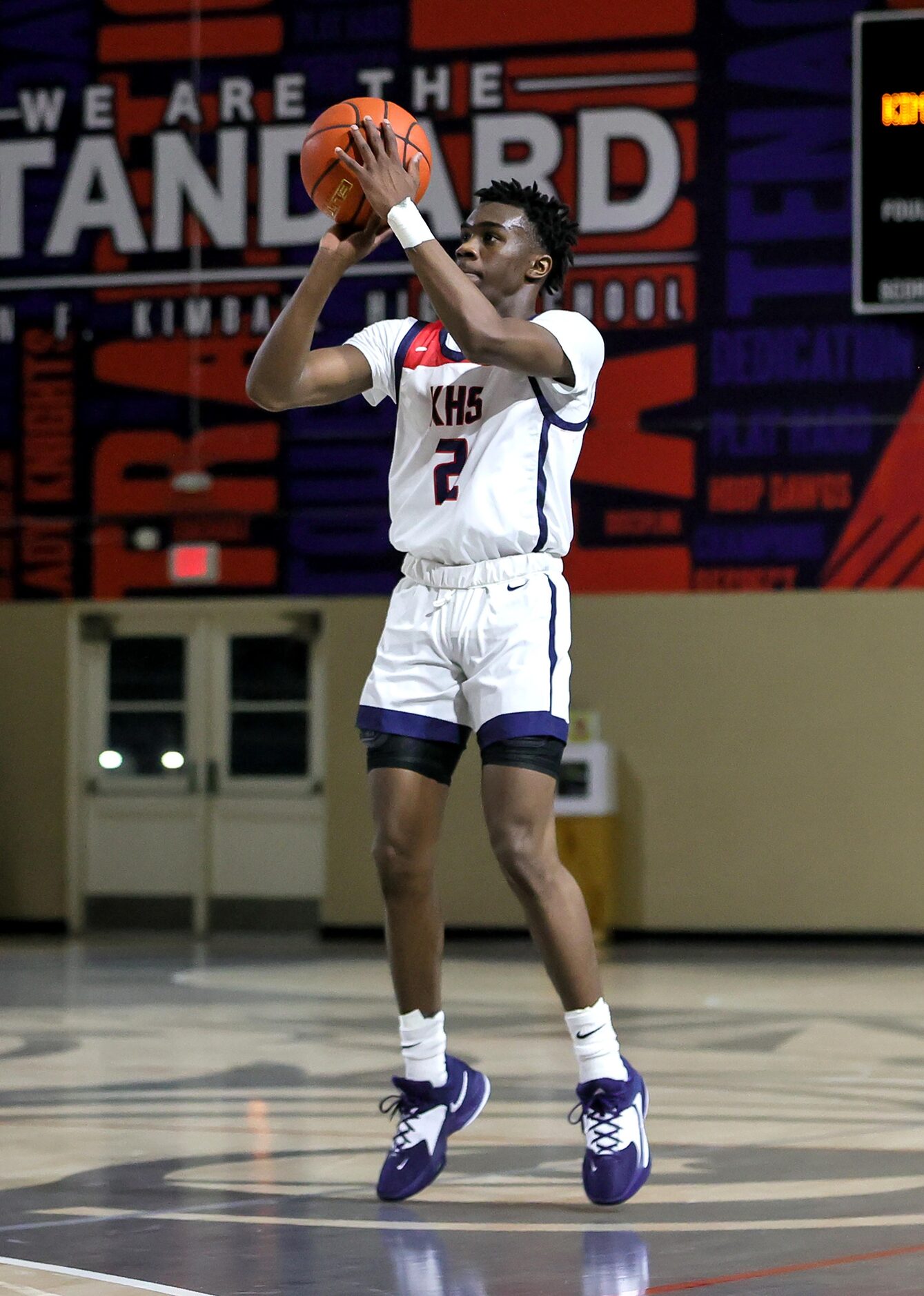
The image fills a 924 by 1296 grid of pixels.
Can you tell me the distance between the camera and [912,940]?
9.55m

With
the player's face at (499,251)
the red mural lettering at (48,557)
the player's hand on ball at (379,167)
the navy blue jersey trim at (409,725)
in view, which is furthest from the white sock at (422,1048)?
the red mural lettering at (48,557)

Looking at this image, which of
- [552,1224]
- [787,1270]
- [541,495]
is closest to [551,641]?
[541,495]

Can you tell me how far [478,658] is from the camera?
3.20 m

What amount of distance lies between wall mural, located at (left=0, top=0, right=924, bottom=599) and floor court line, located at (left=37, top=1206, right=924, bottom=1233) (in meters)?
6.82

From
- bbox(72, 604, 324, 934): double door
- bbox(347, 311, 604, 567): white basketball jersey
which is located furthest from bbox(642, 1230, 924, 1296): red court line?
bbox(72, 604, 324, 934): double door

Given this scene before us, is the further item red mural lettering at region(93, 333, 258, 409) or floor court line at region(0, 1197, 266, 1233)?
red mural lettering at region(93, 333, 258, 409)

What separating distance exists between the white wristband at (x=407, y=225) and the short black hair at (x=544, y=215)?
252 millimetres

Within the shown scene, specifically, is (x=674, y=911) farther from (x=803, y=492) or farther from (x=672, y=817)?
(x=803, y=492)

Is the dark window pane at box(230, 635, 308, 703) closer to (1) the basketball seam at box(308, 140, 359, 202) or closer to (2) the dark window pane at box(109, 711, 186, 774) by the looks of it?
(2) the dark window pane at box(109, 711, 186, 774)

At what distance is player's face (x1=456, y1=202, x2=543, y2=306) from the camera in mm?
3334

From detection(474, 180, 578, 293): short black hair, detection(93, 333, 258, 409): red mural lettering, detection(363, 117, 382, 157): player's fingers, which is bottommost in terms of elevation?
detection(474, 180, 578, 293): short black hair

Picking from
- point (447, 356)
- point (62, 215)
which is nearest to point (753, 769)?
point (62, 215)

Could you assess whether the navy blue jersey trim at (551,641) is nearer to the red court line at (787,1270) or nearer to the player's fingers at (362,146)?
the player's fingers at (362,146)

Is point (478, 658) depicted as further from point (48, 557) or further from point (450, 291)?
point (48, 557)
